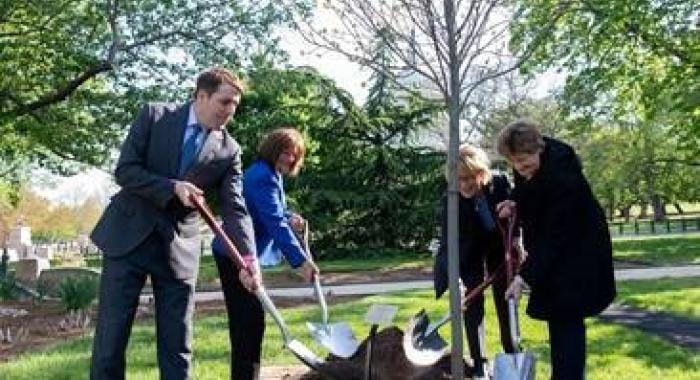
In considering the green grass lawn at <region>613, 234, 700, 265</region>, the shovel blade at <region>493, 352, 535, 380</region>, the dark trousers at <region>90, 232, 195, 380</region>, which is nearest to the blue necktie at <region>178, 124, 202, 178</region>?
the dark trousers at <region>90, 232, 195, 380</region>

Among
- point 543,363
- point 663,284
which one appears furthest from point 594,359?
point 663,284

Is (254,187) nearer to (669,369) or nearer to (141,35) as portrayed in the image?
(669,369)

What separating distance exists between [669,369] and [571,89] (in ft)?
46.2

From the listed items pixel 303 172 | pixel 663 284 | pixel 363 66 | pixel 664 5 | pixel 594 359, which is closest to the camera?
pixel 363 66

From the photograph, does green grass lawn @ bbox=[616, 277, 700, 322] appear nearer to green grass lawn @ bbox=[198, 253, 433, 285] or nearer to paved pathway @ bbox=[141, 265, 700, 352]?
paved pathway @ bbox=[141, 265, 700, 352]

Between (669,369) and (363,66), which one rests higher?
(363,66)

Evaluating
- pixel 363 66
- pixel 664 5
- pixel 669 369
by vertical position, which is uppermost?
pixel 664 5

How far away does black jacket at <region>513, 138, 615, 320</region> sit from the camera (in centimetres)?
446

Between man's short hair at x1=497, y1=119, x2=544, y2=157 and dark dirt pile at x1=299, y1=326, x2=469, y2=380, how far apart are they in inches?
61.0

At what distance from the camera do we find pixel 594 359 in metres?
7.12

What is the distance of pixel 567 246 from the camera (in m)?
4.47

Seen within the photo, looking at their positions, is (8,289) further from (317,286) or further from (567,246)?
(567,246)

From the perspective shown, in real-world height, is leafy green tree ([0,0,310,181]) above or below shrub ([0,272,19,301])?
above

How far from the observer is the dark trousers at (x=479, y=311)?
574 cm
